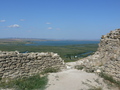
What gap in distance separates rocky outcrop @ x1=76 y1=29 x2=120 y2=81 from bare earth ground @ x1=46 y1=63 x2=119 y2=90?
4.16 feet

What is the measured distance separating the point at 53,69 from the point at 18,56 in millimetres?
2430

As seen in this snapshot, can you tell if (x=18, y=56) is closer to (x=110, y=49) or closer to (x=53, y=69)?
(x=53, y=69)

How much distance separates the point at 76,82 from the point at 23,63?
127 inches

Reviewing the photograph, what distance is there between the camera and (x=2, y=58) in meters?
8.12

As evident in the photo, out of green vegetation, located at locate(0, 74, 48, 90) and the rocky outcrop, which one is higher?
the rocky outcrop

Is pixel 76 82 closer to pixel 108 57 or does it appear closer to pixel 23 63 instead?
pixel 23 63

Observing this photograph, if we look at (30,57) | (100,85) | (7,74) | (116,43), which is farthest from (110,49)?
(7,74)

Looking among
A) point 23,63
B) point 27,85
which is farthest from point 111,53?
point 27,85

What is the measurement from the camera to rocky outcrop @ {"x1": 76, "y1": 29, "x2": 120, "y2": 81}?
945cm

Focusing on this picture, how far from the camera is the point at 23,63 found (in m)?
8.94

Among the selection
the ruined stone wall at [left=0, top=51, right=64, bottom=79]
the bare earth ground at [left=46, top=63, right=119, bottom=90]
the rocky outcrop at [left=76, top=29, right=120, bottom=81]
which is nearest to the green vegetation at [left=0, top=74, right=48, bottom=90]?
the bare earth ground at [left=46, top=63, right=119, bottom=90]

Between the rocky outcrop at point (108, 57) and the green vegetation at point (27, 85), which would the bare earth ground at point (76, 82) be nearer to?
the green vegetation at point (27, 85)

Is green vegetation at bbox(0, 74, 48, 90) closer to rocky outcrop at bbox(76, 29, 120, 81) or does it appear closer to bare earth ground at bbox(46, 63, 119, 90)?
bare earth ground at bbox(46, 63, 119, 90)

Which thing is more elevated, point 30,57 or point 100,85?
point 30,57
